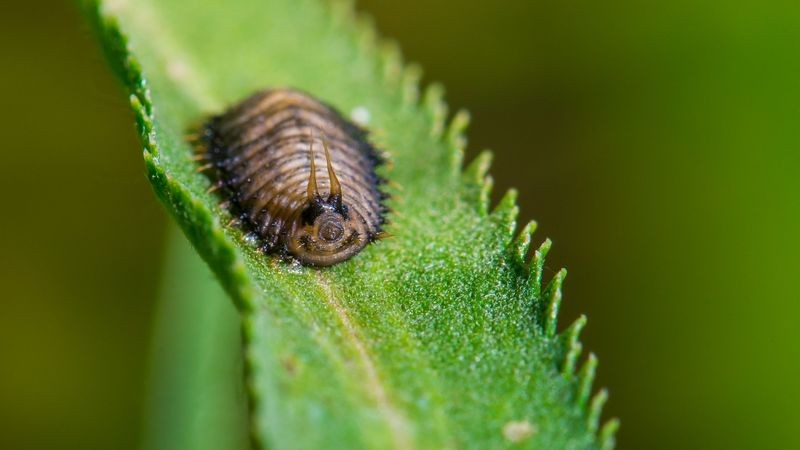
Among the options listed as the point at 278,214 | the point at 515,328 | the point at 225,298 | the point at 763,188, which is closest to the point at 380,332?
the point at 515,328

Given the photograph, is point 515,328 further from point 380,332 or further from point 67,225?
point 67,225

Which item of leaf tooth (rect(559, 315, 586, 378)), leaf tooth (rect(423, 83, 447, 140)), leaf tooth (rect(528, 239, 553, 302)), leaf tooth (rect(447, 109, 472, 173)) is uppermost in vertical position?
leaf tooth (rect(423, 83, 447, 140))

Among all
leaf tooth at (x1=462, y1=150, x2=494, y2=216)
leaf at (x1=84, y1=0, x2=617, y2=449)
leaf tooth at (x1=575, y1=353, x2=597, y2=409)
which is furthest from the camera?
leaf tooth at (x1=462, y1=150, x2=494, y2=216)

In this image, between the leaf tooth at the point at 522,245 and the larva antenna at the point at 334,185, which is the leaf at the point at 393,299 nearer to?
the leaf tooth at the point at 522,245

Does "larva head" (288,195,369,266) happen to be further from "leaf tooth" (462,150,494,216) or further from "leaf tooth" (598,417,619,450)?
"leaf tooth" (598,417,619,450)

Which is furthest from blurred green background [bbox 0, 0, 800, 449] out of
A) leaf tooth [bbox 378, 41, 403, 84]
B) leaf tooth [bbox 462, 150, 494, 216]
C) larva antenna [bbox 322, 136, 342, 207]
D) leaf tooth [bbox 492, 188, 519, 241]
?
larva antenna [bbox 322, 136, 342, 207]

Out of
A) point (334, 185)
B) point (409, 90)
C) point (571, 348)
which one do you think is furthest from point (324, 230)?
point (409, 90)
